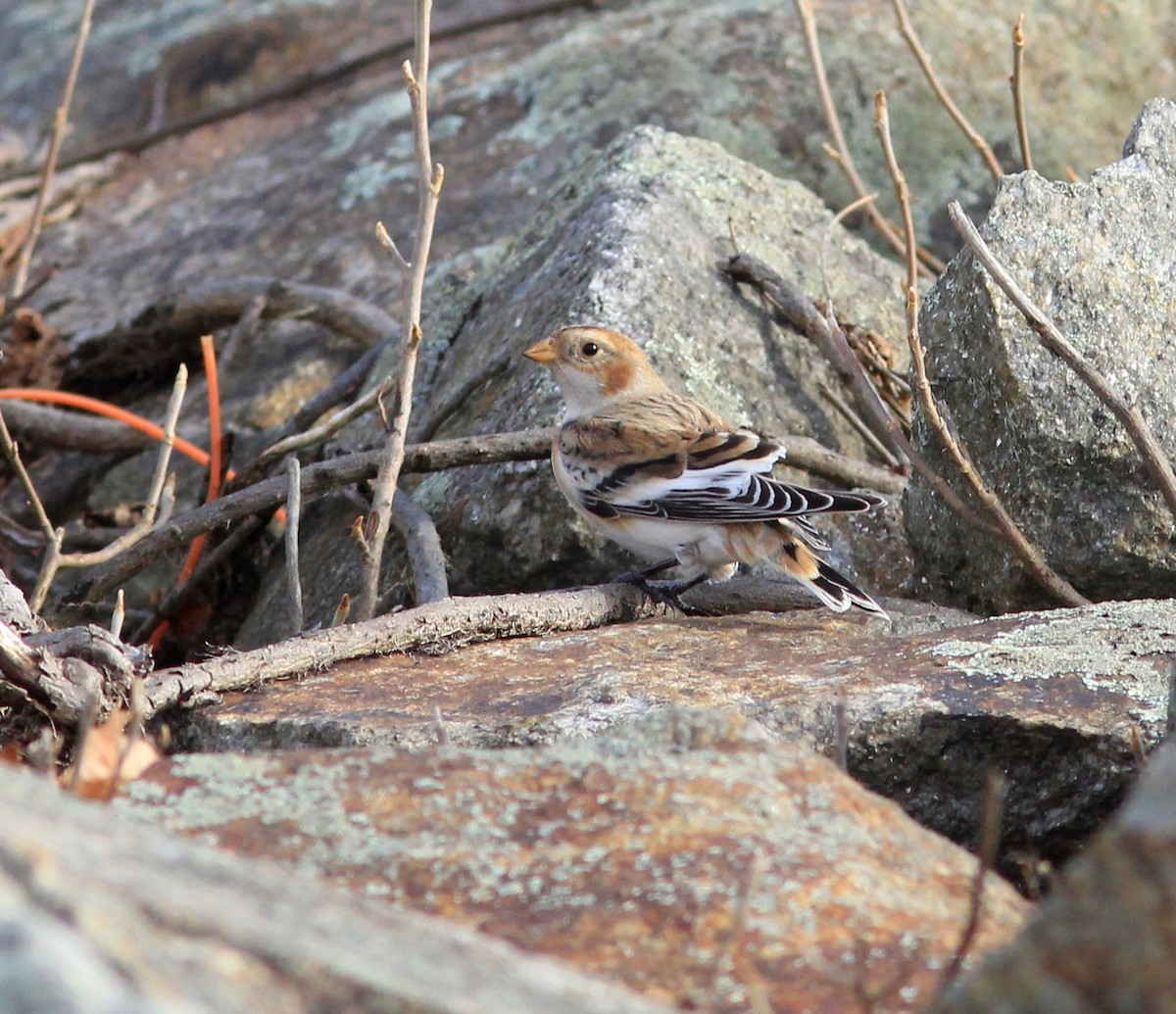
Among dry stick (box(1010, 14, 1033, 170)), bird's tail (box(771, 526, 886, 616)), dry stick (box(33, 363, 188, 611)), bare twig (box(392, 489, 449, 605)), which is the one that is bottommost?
bird's tail (box(771, 526, 886, 616))

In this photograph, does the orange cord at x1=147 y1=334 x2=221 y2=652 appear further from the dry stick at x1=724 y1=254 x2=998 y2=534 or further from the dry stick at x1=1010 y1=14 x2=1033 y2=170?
the dry stick at x1=1010 y1=14 x2=1033 y2=170

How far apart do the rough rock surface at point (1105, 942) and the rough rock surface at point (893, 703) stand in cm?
154

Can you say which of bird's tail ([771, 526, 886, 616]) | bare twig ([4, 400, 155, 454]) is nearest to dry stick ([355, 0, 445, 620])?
bird's tail ([771, 526, 886, 616])

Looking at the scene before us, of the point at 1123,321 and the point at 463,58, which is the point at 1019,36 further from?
the point at 463,58

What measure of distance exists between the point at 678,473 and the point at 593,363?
433mm

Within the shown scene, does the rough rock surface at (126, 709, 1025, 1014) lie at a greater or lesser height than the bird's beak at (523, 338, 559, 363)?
greater

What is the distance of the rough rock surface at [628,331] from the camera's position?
498 centimetres

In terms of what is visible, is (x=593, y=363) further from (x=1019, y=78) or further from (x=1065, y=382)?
Answer: (x=1019, y=78)

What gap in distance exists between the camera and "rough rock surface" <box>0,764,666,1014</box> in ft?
3.63

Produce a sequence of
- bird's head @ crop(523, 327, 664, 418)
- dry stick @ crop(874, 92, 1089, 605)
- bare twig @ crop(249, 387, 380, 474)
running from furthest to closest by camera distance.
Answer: bare twig @ crop(249, 387, 380, 474), bird's head @ crop(523, 327, 664, 418), dry stick @ crop(874, 92, 1089, 605)

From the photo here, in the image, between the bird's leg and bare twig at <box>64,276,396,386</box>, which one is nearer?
the bird's leg

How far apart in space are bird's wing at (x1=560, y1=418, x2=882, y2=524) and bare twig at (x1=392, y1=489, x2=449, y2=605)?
1.51 feet

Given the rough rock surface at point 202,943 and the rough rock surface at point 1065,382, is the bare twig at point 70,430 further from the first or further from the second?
the rough rock surface at point 202,943

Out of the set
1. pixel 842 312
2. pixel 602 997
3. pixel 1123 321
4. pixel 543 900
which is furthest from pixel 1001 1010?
pixel 842 312
